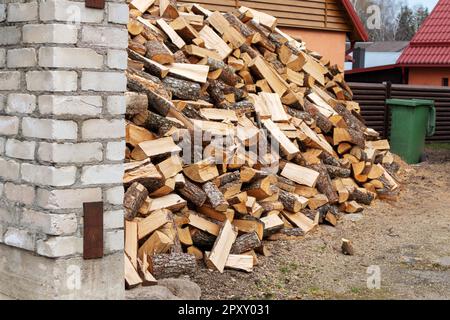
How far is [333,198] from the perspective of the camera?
1052 cm

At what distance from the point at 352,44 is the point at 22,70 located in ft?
47.1

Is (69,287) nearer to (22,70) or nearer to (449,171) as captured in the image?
(22,70)

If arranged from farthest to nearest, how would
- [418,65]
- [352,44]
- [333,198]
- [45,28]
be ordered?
[418,65] < [352,44] < [333,198] < [45,28]

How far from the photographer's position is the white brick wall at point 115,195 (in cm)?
605

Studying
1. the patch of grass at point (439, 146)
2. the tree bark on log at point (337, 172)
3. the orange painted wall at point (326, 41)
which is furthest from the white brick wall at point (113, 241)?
the patch of grass at point (439, 146)

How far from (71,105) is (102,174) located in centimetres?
62

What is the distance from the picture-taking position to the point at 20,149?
A: 5922mm

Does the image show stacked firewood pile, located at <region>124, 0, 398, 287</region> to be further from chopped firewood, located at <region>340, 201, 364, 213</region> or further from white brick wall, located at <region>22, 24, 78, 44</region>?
white brick wall, located at <region>22, 24, 78, 44</region>

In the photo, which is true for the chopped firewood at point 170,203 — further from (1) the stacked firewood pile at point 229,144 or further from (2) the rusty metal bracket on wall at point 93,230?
(2) the rusty metal bracket on wall at point 93,230

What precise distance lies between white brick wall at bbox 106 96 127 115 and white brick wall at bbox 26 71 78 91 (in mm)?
367

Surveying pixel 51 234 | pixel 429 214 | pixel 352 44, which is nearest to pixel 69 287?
pixel 51 234

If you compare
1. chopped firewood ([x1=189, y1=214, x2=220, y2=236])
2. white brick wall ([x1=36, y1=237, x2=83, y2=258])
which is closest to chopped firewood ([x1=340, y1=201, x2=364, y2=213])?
chopped firewood ([x1=189, y1=214, x2=220, y2=236])

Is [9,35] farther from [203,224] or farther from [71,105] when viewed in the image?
[203,224]

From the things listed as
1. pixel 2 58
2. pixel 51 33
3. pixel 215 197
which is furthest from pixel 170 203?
pixel 51 33
